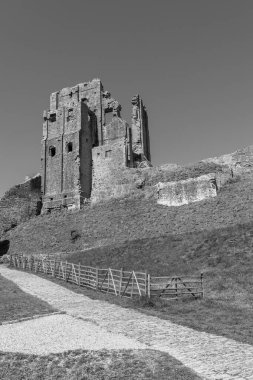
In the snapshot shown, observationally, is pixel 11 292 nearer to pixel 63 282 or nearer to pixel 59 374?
pixel 63 282

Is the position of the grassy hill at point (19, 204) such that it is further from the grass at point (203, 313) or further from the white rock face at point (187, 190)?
the grass at point (203, 313)

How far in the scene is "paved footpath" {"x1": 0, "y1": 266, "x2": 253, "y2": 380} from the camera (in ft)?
23.8

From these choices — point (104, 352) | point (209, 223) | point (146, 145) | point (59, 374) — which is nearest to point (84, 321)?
point (104, 352)

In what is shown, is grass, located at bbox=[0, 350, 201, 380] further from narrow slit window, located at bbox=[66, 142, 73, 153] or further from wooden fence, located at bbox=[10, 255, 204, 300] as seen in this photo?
narrow slit window, located at bbox=[66, 142, 73, 153]

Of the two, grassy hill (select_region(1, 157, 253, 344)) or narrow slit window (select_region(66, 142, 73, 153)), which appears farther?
narrow slit window (select_region(66, 142, 73, 153))

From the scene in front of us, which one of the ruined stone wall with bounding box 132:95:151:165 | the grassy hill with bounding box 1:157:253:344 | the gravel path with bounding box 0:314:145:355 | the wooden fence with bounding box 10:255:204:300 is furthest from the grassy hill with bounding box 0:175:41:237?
the gravel path with bounding box 0:314:145:355

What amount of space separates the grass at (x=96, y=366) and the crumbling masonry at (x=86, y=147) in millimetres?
39015

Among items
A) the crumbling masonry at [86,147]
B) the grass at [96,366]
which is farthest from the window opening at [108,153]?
the grass at [96,366]

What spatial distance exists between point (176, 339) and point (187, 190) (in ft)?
88.6

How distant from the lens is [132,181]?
44750 millimetres

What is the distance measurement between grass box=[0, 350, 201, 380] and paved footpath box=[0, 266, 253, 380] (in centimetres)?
49

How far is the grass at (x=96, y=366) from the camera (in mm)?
6918

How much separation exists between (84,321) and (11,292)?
302 inches

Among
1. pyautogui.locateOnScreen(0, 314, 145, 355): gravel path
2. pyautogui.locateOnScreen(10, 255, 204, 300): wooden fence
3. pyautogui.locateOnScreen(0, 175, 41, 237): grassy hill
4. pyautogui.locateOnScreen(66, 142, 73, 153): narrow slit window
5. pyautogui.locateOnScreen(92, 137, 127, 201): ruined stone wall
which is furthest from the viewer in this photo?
pyautogui.locateOnScreen(66, 142, 73, 153): narrow slit window
